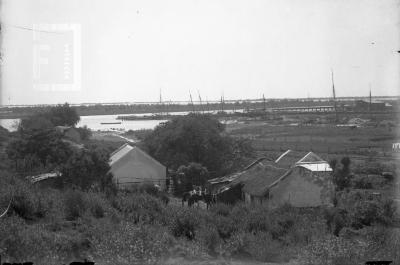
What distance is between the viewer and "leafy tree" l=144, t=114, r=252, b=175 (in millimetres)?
35812

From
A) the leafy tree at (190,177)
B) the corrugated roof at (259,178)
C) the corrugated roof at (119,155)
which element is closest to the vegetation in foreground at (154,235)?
the corrugated roof at (259,178)

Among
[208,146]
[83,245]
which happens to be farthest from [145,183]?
[83,245]

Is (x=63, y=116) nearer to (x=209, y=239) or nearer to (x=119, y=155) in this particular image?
(x=119, y=155)

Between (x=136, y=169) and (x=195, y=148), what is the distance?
5.48 m

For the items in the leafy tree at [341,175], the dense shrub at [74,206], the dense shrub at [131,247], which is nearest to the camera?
the dense shrub at [131,247]

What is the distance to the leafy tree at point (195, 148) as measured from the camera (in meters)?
35.8

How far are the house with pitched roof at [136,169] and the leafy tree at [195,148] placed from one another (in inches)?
111

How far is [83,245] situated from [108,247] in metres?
1.45

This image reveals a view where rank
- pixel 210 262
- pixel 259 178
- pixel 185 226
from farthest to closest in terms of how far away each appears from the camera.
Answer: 1. pixel 259 178
2. pixel 185 226
3. pixel 210 262

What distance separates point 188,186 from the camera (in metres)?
30.3

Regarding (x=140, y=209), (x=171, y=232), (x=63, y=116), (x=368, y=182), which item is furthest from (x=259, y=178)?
(x=63, y=116)

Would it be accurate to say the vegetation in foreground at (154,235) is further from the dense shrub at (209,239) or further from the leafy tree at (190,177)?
the leafy tree at (190,177)

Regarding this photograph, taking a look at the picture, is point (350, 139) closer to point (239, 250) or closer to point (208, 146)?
point (208, 146)

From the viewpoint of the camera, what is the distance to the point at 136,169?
31.9 metres
